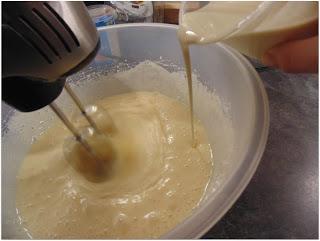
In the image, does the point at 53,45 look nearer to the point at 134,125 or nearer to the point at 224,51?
the point at 224,51

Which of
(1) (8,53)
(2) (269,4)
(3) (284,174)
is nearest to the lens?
(1) (8,53)

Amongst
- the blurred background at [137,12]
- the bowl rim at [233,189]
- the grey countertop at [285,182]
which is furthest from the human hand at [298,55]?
the blurred background at [137,12]

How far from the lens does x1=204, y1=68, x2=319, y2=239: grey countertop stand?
587 mm

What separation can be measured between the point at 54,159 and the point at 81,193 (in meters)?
0.15

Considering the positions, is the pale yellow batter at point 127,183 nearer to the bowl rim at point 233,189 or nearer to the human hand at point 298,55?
the bowl rim at point 233,189

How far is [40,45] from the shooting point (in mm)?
405

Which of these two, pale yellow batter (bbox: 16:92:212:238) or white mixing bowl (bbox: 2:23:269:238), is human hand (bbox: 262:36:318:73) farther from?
pale yellow batter (bbox: 16:92:212:238)

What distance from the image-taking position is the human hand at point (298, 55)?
0.50 meters

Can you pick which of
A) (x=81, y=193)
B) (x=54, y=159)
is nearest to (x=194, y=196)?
(x=81, y=193)

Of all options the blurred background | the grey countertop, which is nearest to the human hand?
the grey countertop

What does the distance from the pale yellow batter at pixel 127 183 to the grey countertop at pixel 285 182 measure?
4.5 inches

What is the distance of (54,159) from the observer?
2.79ft

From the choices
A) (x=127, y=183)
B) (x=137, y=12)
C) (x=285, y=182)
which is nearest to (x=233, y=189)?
(x=285, y=182)

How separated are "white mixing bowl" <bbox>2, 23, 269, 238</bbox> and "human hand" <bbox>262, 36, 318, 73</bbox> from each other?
78mm
